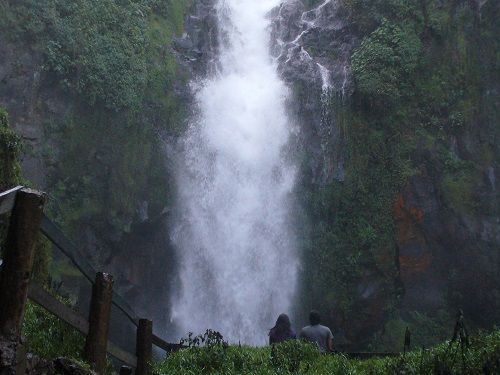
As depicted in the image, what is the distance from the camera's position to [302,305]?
1773 cm

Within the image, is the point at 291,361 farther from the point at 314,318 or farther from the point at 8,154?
the point at 8,154

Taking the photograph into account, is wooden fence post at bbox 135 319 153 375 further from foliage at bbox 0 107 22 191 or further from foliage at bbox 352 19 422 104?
foliage at bbox 352 19 422 104

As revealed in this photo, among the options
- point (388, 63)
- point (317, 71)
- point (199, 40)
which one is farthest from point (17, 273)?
point (199, 40)

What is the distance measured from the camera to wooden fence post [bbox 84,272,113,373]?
4520mm

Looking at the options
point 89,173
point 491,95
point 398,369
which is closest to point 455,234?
point 491,95

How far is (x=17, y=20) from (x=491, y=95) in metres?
15.4

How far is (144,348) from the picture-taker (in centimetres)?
571

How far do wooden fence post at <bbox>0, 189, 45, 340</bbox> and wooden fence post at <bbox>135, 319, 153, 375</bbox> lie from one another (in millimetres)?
2389

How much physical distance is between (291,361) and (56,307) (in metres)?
3.39

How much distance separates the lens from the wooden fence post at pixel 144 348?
561 cm

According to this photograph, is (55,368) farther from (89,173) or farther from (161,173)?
(161,173)

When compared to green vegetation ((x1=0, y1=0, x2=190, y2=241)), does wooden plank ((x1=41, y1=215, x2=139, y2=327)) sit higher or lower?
lower

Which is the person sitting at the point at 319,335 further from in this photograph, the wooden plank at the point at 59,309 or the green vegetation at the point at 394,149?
the green vegetation at the point at 394,149

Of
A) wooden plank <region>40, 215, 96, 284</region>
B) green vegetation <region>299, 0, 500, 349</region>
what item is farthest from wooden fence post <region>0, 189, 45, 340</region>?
green vegetation <region>299, 0, 500, 349</region>
